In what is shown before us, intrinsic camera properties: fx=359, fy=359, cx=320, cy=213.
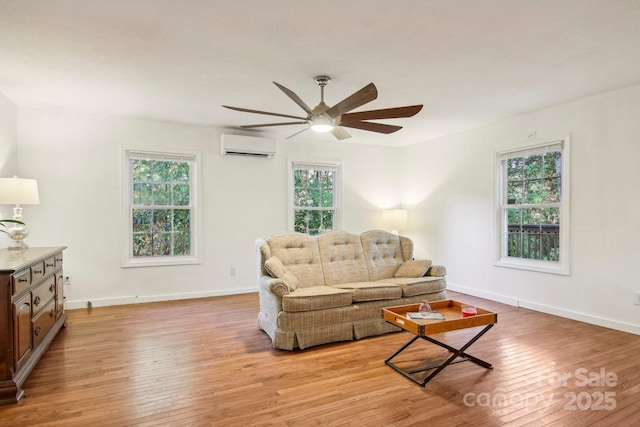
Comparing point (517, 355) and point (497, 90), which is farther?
point (497, 90)

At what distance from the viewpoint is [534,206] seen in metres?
4.65

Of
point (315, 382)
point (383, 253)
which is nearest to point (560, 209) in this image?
point (383, 253)

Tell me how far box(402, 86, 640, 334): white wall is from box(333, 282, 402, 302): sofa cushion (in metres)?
2.14

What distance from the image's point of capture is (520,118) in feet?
15.5

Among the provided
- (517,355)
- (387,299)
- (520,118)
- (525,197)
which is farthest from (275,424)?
(520,118)

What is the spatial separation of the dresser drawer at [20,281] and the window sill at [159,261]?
2203 millimetres

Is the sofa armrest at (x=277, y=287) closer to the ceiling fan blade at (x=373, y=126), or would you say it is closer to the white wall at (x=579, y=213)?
the ceiling fan blade at (x=373, y=126)

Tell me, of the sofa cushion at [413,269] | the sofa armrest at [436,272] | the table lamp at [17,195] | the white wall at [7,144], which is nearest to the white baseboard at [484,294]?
the sofa armrest at [436,272]

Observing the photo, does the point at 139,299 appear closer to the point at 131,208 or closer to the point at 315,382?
the point at 131,208

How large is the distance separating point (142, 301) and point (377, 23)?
4.51 m

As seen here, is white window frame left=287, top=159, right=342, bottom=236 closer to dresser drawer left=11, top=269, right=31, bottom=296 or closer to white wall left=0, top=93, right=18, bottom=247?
white wall left=0, top=93, right=18, bottom=247

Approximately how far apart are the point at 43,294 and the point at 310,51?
10.1ft

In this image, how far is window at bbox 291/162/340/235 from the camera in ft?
19.9

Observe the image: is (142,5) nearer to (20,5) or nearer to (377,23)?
(20,5)
